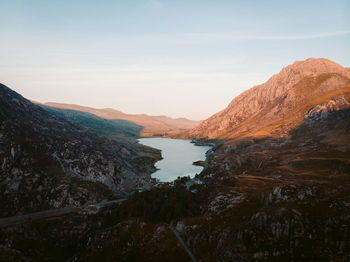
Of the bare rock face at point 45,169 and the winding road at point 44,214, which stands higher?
the bare rock face at point 45,169

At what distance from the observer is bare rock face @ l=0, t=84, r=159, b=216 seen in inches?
4348

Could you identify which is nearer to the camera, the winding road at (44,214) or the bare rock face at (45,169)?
the winding road at (44,214)

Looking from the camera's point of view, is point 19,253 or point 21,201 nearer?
point 19,253

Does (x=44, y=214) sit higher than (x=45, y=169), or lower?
lower

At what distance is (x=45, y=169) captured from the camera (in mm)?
128125

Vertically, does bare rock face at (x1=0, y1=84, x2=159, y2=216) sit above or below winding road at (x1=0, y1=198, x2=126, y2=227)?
above

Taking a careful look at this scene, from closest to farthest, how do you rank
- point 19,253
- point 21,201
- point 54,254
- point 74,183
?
point 19,253 → point 54,254 → point 21,201 → point 74,183

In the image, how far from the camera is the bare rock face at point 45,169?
110438 mm

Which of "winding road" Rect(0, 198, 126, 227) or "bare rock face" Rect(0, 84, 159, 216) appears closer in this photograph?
"winding road" Rect(0, 198, 126, 227)

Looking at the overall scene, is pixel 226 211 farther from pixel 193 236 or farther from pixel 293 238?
pixel 293 238

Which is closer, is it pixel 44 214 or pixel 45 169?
pixel 44 214

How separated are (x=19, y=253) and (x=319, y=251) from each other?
9424 centimetres

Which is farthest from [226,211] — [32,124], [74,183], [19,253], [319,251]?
[32,124]

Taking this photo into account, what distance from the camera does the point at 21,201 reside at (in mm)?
105438
